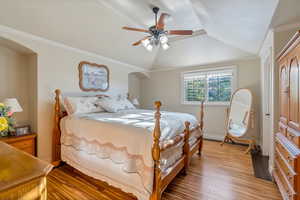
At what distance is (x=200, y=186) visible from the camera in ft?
6.75

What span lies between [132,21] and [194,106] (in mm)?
2996

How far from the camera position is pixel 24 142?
241 cm

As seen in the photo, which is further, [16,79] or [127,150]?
[16,79]

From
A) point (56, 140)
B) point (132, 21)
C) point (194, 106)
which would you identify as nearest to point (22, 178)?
point (56, 140)

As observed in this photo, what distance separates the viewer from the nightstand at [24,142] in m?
2.24

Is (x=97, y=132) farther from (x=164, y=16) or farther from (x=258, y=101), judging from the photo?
(x=258, y=101)

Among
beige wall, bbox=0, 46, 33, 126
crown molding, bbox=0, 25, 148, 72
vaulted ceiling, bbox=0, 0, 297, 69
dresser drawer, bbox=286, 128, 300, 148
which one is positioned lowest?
dresser drawer, bbox=286, 128, 300, 148

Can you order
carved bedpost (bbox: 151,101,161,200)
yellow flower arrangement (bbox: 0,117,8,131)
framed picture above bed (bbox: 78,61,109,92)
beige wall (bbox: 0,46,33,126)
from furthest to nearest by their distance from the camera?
framed picture above bed (bbox: 78,61,109,92) < beige wall (bbox: 0,46,33,126) < carved bedpost (bbox: 151,101,161,200) < yellow flower arrangement (bbox: 0,117,8,131)

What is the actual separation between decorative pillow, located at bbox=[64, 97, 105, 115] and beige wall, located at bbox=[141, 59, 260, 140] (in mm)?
2759

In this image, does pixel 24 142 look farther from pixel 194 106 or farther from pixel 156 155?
pixel 194 106

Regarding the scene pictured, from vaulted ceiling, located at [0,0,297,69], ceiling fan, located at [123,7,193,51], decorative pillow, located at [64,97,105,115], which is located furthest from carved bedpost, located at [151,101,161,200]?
decorative pillow, located at [64,97,105,115]

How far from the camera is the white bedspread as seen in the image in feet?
5.23

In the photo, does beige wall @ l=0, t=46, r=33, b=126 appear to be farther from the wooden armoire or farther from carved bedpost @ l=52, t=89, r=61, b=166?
the wooden armoire

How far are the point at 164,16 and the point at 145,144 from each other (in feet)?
6.17
